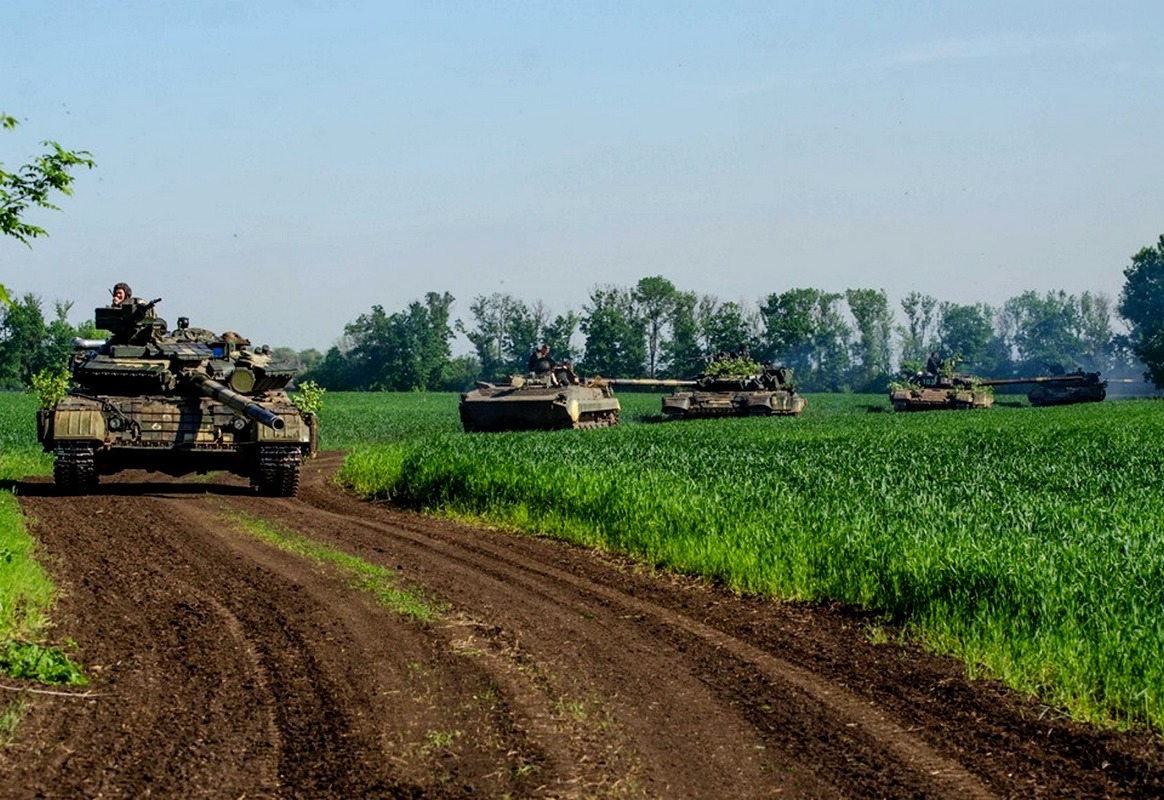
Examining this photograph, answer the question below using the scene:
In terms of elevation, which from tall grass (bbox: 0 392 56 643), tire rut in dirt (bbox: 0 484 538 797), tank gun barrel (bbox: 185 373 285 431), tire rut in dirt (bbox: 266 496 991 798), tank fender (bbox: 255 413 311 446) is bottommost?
tire rut in dirt (bbox: 266 496 991 798)

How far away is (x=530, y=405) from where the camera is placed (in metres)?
34.4

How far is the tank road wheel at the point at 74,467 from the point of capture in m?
18.2

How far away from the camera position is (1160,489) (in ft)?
53.6

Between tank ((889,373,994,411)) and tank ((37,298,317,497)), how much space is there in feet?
121

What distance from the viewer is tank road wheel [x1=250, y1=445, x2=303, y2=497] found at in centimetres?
1923

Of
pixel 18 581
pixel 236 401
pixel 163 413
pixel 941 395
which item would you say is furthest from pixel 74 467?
pixel 941 395

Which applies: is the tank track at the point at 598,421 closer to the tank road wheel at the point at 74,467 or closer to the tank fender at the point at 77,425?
the tank road wheel at the point at 74,467

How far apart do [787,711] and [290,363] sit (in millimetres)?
15504

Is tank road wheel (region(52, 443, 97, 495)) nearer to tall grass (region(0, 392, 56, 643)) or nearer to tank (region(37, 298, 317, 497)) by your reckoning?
tank (region(37, 298, 317, 497))

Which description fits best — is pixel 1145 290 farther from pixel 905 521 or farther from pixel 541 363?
pixel 905 521

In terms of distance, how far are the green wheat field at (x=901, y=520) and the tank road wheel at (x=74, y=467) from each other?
1.37 metres

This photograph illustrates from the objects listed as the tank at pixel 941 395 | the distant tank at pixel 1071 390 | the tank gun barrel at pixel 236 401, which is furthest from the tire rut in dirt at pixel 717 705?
the distant tank at pixel 1071 390

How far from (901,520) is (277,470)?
10.1m

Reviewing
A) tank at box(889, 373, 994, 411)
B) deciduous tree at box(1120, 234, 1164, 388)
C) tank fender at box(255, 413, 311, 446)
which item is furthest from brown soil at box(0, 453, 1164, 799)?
deciduous tree at box(1120, 234, 1164, 388)
